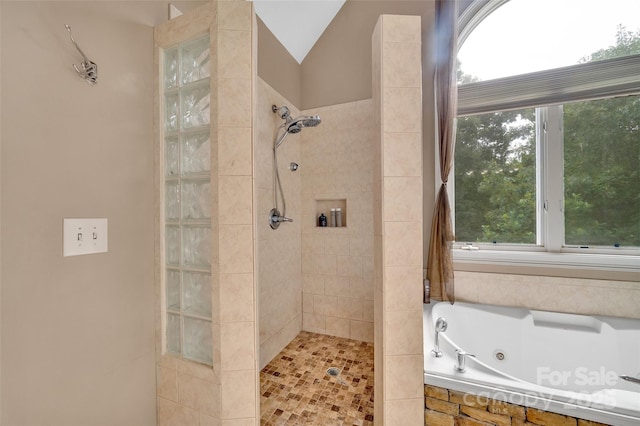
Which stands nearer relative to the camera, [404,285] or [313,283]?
[404,285]

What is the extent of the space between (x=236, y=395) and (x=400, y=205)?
1069 millimetres

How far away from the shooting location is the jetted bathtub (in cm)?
89

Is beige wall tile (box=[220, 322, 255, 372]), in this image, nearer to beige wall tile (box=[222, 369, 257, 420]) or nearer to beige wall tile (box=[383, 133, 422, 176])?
beige wall tile (box=[222, 369, 257, 420])

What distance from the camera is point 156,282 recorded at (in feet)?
3.62

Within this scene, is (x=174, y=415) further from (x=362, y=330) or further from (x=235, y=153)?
(x=362, y=330)

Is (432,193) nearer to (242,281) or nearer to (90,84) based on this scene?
(242,281)

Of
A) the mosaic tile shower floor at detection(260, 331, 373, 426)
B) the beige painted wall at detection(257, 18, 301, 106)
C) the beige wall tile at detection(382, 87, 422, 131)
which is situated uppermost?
the beige painted wall at detection(257, 18, 301, 106)

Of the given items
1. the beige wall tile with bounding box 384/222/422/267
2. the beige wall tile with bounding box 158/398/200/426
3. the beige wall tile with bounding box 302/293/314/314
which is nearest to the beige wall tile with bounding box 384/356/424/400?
the beige wall tile with bounding box 384/222/422/267

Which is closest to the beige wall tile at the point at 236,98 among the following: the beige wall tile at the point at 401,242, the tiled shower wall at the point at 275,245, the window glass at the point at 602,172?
the tiled shower wall at the point at 275,245

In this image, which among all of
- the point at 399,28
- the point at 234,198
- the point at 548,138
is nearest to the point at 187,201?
the point at 234,198

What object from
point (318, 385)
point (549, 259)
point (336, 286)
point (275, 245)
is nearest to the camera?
point (318, 385)

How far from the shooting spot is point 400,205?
1.00m

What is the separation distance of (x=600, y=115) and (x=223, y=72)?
7.83 ft

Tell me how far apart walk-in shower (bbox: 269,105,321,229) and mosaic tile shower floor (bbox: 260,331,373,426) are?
1.01 metres
